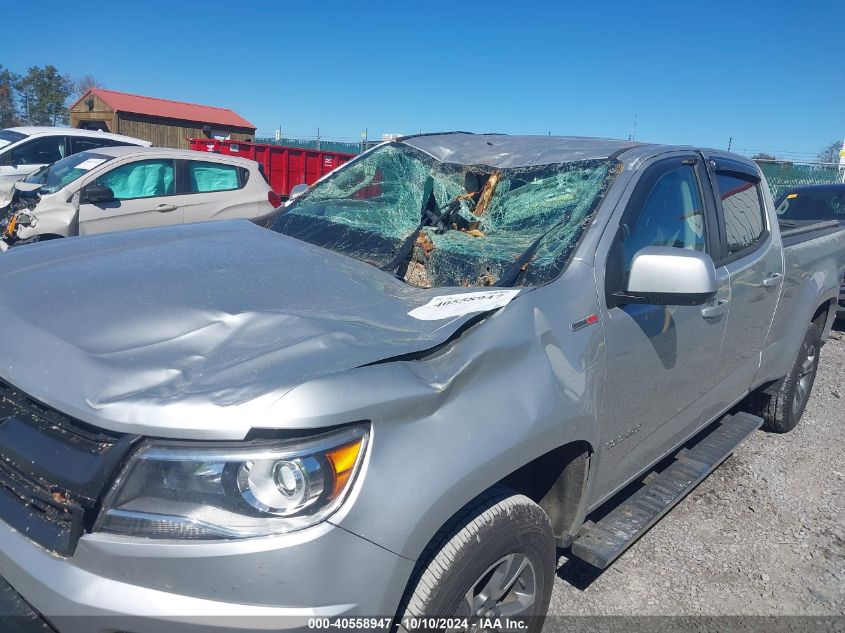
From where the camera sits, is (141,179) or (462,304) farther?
(141,179)

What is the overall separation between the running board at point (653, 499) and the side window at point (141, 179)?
280 inches

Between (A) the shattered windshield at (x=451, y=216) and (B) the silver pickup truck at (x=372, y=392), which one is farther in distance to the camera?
(A) the shattered windshield at (x=451, y=216)

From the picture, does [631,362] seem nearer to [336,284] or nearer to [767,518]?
[336,284]

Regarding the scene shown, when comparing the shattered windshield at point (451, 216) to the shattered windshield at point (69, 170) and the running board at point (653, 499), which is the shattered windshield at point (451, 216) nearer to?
the running board at point (653, 499)

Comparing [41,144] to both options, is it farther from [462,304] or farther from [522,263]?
[462,304]

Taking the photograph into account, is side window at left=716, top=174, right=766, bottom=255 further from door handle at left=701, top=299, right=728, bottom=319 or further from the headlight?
the headlight

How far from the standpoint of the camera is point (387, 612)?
5.25 feet

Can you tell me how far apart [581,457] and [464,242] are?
3.43 ft

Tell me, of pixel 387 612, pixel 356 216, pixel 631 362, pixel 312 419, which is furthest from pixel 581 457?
pixel 356 216

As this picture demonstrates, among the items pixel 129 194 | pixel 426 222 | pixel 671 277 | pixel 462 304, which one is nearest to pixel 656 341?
pixel 671 277

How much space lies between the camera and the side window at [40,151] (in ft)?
39.5

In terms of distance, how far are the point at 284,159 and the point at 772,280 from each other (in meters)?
13.8

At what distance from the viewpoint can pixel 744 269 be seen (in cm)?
339

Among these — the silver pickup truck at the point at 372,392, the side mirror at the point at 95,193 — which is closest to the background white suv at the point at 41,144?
the side mirror at the point at 95,193
